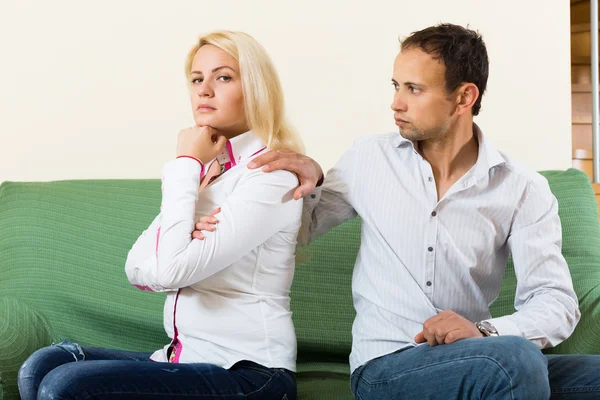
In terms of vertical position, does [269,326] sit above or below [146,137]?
below

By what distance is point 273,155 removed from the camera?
5.82 ft

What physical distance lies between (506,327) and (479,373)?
214 mm

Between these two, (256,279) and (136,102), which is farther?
(136,102)

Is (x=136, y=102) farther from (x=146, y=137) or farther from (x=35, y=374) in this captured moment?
(x=35, y=374)

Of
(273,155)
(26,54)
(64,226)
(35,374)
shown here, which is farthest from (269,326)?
(26,54)

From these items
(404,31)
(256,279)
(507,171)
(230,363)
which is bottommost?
(230,363)

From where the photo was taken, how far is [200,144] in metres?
1.78

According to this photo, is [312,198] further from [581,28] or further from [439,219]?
[581,28]

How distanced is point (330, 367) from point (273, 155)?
2.24 feet

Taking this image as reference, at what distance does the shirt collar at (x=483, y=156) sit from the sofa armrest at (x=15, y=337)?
1039 millimetres

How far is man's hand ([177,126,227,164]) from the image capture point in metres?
1.77

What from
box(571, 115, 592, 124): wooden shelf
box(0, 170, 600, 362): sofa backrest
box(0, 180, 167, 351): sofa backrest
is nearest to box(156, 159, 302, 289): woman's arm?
box(0, 170, 600, 362): sofa backrest

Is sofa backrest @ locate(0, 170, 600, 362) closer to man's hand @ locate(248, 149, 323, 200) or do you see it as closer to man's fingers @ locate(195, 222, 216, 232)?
man's hand @ locate(248, 149, 323, 200)

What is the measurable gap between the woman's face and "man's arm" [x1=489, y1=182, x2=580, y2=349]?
2.19 ft
